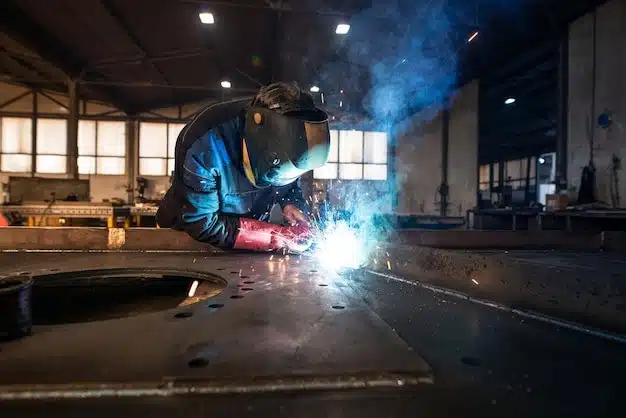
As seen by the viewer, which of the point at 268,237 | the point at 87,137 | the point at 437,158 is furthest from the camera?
the point at 87,137

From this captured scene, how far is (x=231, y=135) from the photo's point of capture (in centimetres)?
186

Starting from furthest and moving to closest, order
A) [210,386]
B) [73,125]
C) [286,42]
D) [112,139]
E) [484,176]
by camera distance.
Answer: [484,176] → [112,139] → [73,125] → [286,42] → [210,386]

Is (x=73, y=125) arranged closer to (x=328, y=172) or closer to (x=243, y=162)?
(x=328, y=172)

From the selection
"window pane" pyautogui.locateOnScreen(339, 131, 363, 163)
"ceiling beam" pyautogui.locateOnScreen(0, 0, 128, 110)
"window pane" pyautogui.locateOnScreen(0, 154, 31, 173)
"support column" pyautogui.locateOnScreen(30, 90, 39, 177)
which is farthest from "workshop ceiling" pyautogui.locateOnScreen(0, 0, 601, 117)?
"window pane" pyautogui.locateOnScreen(0, 154, 31, 173)

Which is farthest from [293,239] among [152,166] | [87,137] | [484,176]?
[484,176]

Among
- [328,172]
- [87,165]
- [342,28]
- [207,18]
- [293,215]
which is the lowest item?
[293,215]

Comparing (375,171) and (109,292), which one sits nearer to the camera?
(109,292)

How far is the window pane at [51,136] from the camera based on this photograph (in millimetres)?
10273

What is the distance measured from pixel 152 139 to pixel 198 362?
11211mm

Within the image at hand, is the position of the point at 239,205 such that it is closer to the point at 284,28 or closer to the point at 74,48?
the point at 284,28

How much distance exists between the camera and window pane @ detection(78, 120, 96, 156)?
34.5ft

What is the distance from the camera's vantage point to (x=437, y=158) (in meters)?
9.22

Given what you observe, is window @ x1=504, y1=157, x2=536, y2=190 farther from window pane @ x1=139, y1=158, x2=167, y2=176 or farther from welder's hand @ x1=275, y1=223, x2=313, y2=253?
welder's hand @ x1=275, y1=223, x2=313, y2=253

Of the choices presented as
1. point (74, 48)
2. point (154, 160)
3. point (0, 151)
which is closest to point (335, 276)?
point (74, 48)
